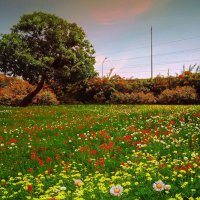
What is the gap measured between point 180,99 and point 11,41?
15.6 meters

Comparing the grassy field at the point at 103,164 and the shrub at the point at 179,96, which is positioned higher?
the shrub at the point at 179,96

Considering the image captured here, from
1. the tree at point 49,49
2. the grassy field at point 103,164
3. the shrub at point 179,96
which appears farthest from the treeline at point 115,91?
the grassy field at point 103,164

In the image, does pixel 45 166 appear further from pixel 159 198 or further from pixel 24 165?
pixel 159 198

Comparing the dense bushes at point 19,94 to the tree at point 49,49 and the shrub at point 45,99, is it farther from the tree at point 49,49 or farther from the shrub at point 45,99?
the tree at point 49,49

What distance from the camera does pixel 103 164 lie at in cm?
816

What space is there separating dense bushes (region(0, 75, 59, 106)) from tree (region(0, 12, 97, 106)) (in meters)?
3.45

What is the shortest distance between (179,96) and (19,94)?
1739 cm

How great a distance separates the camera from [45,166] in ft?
29.3

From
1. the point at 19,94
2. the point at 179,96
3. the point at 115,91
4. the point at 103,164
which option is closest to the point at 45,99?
the point at 19,94

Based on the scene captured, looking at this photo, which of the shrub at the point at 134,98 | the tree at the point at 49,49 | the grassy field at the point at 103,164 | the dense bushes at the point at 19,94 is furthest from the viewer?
the dense bushes at the point at 19,94

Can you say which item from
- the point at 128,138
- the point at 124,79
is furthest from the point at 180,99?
the point at 128,138

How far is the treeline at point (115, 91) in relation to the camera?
32062 millimetres

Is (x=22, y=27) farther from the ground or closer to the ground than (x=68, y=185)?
farther from the ground

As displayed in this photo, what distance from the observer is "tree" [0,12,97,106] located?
29594mm
